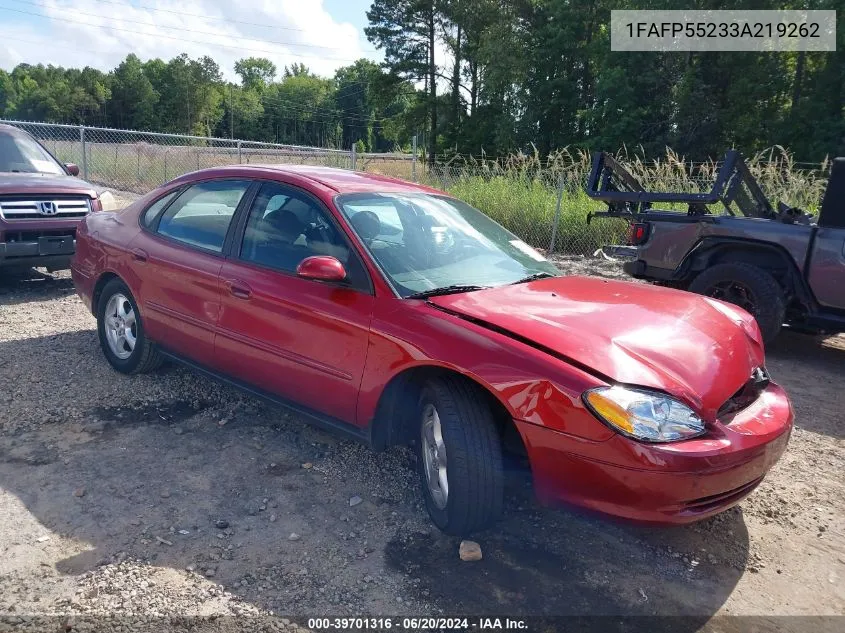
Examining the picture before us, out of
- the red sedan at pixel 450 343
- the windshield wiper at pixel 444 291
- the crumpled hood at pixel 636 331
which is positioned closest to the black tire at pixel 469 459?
the red sedan at pixel 450 343

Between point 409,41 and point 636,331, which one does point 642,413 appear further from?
point 409,41

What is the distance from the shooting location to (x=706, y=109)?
28219mm

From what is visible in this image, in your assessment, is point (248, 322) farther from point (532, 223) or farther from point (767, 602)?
point (532, 223)

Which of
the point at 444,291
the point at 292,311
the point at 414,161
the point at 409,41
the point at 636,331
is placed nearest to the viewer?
the point at 636,331

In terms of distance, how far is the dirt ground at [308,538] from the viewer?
8.02 ft

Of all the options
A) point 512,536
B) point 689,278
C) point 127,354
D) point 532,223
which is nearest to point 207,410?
point 127,354

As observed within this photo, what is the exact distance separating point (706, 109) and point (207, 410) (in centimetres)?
2961

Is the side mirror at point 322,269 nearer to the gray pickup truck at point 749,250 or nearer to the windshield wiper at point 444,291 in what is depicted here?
the windshield wiper at point 444,291

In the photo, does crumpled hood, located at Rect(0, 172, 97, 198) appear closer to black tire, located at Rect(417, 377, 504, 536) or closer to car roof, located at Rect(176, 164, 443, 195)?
car roof, located at Rect(176, 164, 443, 195)

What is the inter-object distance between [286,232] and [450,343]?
4.50 feet

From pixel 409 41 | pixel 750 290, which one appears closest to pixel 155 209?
pixel 750 290

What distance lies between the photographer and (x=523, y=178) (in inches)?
521

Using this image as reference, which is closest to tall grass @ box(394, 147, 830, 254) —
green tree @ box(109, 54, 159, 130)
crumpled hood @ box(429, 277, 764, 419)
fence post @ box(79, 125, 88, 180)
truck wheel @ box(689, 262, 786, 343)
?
truck wheel @ box(689, 262, 786, 343)

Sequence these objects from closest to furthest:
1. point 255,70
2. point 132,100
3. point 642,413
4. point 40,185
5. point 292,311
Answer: point 642,413 → point 292,311 → point 40,185 → point 132,100 → point 255,70
